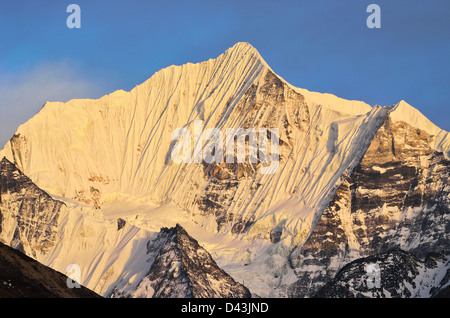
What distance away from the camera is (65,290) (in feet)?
350

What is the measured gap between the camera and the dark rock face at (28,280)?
97.5 m

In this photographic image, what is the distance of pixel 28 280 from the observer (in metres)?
103

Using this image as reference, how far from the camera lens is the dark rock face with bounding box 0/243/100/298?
9750 centimetres
